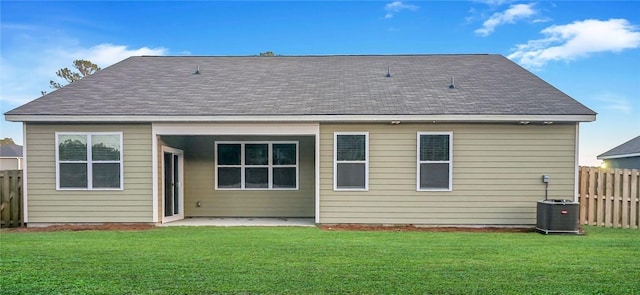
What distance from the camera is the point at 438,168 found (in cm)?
1040

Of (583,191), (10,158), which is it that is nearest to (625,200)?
(583,191)

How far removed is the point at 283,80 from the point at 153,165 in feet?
13.9

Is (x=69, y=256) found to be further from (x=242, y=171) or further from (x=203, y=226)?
(x=242, y=171)

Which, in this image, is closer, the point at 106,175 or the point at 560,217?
the point at 560,217

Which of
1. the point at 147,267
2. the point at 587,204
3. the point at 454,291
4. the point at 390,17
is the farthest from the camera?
the point at 390,17

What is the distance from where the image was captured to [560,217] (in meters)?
9.47

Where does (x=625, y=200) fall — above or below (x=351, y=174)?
below

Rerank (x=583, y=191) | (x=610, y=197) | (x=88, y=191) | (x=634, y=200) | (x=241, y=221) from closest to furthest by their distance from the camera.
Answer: (x=88, y=191) → (x=634, y=200) → (x=610, y=197) → (x=583, y=191) → (x=241, y=221)

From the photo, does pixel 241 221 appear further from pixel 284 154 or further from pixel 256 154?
pixel 284 154

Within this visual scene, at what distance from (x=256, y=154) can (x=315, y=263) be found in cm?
638

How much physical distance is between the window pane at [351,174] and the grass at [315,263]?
173 centimetres

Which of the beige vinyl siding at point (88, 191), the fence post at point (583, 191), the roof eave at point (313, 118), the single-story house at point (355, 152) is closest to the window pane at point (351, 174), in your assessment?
the single-story house at point (355, 152)

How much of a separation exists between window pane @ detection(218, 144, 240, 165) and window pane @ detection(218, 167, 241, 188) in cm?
17

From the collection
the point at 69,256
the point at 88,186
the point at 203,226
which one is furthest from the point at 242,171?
the point at 69,256
